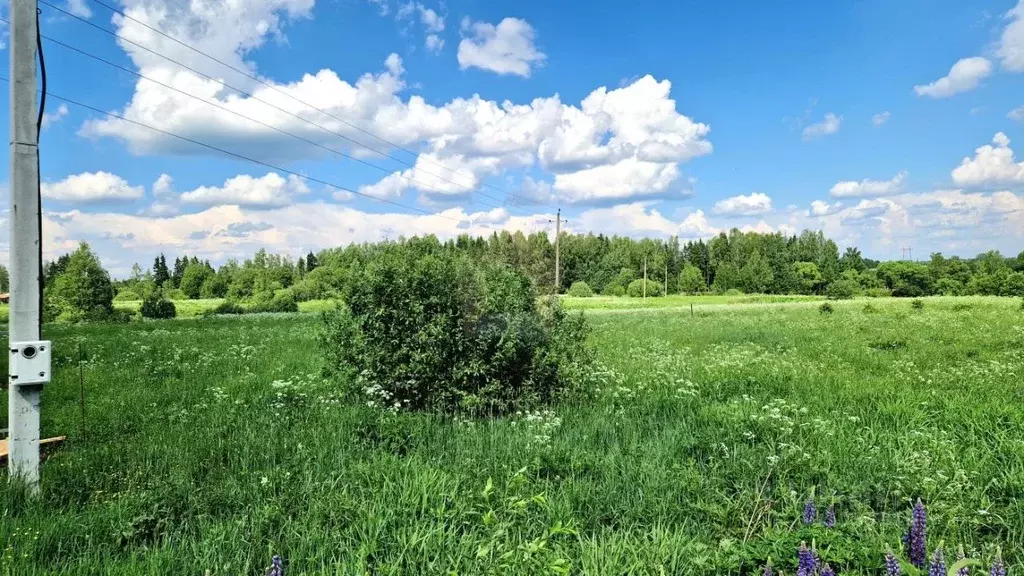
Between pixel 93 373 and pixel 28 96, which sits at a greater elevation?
pixel 28 96

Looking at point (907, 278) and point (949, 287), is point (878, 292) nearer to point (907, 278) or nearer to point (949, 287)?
point (949, 287)

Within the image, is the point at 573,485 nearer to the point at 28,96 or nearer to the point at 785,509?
the point at 785,509

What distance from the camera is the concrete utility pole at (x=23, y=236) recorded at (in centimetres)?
531

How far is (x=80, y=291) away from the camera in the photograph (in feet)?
179

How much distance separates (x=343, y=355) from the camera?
9.27 meters

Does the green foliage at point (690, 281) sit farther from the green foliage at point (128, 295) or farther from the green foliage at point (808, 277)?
the green foliage at point (128, 295)

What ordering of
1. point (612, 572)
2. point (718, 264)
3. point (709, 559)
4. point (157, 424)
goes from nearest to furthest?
1. point (612, 572)
2. point (709, 559)
3. point (157, 424)
4. point (718, 264)

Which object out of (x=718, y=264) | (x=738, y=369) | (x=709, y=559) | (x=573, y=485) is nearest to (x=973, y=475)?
(x=709, y=559)

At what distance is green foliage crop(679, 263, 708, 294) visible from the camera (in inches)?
4321

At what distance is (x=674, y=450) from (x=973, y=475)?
2.93 metres

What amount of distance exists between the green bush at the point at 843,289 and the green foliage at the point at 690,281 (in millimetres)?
23667

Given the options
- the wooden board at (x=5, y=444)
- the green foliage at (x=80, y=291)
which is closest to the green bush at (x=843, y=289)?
the green foliage at (x=80, y=291)

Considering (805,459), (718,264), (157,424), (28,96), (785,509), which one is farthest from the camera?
(718,264)

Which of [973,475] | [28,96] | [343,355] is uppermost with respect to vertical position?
[28,96]
